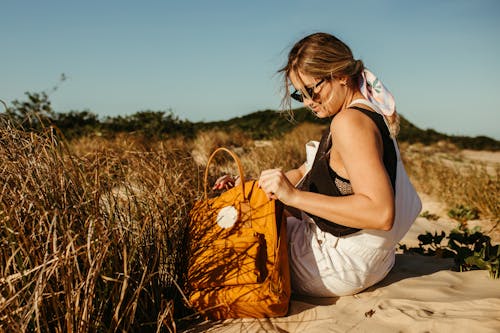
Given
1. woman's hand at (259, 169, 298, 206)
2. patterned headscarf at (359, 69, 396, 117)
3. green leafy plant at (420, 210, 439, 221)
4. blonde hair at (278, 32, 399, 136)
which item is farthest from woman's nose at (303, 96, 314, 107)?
green leafy plant at (420, 210, 439, 221)

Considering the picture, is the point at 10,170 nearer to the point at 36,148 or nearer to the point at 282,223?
the point at 36,148

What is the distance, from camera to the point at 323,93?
2.14 meters

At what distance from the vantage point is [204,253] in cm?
214

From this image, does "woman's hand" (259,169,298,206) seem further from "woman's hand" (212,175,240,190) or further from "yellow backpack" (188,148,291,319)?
"woman's hand" (212,175,240,190)

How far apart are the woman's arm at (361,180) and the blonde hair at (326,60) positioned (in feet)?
0.82

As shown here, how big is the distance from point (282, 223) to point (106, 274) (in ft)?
2.84

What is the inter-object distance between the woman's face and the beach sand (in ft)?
3.28

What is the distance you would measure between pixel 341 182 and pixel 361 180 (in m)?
0.27

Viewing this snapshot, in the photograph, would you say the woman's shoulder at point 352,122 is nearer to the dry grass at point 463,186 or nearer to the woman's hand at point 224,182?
the woman's hand at point 224,182

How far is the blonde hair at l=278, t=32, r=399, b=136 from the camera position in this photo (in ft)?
6.82

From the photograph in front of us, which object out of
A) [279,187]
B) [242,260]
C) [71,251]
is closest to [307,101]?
[279,187]

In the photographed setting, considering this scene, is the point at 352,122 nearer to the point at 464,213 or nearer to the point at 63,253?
the point at 63,253

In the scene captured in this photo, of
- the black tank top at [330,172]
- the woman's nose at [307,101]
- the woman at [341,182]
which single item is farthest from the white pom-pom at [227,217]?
the woman's nose at [307,101]

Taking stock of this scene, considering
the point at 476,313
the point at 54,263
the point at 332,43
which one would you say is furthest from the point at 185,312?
the point at 332,43
